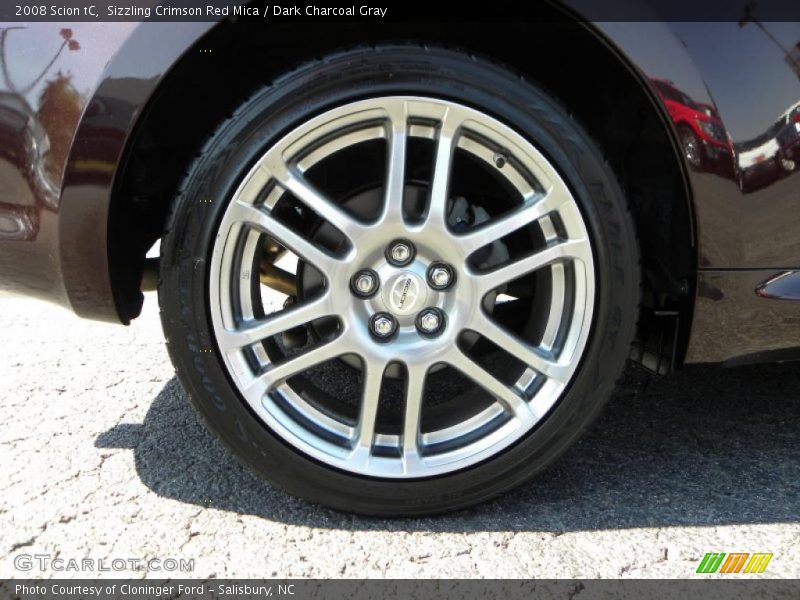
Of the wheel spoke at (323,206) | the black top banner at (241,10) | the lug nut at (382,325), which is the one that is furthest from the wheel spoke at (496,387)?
the black top banner at (241,10)

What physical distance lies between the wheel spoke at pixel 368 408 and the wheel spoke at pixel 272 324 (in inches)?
6.0

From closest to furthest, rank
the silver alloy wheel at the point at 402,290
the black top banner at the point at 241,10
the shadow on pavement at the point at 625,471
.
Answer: the black top banner at the point at 241,10
the silver alloy wheel at the point at 402,290
the shadow on pavement at the point at 625,471

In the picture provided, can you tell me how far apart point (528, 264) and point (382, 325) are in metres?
0.34

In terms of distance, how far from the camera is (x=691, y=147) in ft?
4.79

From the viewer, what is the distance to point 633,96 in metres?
1.66

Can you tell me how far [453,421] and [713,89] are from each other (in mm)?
868

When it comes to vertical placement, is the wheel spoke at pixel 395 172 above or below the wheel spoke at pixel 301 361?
above

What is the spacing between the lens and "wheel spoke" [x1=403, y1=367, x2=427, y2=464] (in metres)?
1.62

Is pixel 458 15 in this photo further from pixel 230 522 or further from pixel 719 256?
pixel 230 522

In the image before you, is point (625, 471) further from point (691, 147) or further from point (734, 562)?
point (691, 147)

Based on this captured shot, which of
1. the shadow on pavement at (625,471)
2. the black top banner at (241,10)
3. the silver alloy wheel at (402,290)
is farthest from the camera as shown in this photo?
the shadow on pavement at (625,471)

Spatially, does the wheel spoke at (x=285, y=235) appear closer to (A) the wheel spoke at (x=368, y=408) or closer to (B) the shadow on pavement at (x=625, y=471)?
(A) the wheel spoke at (x=368, y=408)

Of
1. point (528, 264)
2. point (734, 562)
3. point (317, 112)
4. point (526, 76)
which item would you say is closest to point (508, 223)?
point (528, 264)

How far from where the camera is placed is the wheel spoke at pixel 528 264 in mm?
1569
